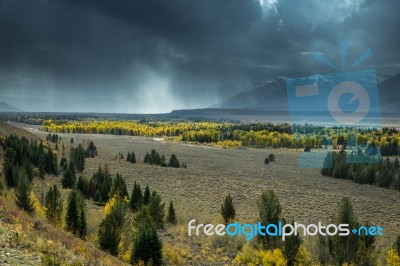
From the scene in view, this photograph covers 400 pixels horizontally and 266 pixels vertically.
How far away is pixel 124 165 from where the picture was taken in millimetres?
122875

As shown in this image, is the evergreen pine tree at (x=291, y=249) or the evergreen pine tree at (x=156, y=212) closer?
the evergreen pine tree at (x=291, y=249)

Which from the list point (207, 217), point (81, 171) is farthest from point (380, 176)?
point (81, 171)

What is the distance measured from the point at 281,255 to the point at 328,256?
295 inches

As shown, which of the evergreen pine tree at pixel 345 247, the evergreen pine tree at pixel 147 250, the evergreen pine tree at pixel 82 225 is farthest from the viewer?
the evergreen pine tree at pixel 82 225

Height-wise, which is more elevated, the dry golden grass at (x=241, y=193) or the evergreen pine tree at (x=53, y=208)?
the evergreen pine tree at (x=53, y=208)

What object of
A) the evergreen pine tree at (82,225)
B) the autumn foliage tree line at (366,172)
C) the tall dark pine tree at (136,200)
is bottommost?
the autumn foliage tree line at (366,172)

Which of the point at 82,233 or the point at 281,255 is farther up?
the point at 82,233

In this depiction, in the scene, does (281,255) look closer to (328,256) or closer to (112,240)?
(328,256)

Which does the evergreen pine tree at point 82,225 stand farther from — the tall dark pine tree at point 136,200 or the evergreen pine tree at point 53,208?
the tall dark pine tree at point 136,200

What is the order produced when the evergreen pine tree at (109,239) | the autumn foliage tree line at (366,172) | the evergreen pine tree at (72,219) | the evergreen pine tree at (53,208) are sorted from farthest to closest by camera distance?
the autumn foliage tree line at (366,172) → the evergreen pine tree at (53,208) → the evergreen pine tree at (72,219) → the evergreen pine tree at (109,239)

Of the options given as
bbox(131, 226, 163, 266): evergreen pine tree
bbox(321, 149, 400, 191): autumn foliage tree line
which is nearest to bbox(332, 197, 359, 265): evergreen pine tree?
bbox(131, 226, 163, 266): evergreen pine tree

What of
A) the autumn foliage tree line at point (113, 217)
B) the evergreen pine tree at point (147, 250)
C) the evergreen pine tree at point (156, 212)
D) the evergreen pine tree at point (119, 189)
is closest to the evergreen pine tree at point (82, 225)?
the autumn foliage tree line at point (113, 217)

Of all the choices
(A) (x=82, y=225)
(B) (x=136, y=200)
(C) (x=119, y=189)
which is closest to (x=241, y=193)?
(C) (x=119, y=189)

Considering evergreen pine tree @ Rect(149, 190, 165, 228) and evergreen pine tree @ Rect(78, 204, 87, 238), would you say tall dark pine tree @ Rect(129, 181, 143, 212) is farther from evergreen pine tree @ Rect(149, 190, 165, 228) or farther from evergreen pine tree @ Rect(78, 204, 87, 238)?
evergreen pine tree @ Rect(78, 204, 87, 238)
